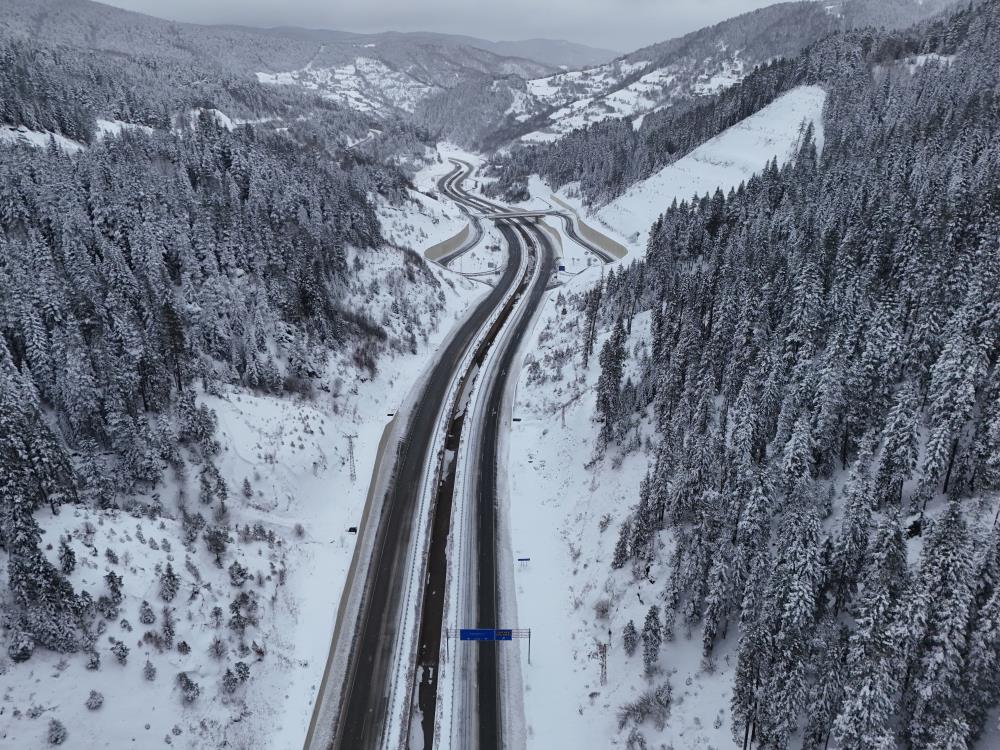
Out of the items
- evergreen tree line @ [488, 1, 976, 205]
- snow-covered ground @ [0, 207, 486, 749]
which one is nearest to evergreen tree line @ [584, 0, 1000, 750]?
snow-covered ground @ [0, 207, 486, 749]

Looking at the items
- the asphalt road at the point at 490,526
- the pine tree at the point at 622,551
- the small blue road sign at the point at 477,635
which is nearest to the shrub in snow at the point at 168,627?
the small blue road sign at the point at 477,635

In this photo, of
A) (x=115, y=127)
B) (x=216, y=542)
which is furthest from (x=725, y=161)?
(x=115, y=127)

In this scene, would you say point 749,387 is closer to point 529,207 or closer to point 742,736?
point 742,736

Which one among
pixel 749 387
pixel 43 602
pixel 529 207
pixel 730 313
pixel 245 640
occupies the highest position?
pixel 529 207

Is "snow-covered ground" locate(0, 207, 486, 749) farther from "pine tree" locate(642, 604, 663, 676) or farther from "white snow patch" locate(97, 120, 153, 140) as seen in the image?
"white snow patch" locate(97, 120, 153, 140)

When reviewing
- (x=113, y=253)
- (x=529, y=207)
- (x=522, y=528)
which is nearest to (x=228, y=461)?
(x=113, y=253)
